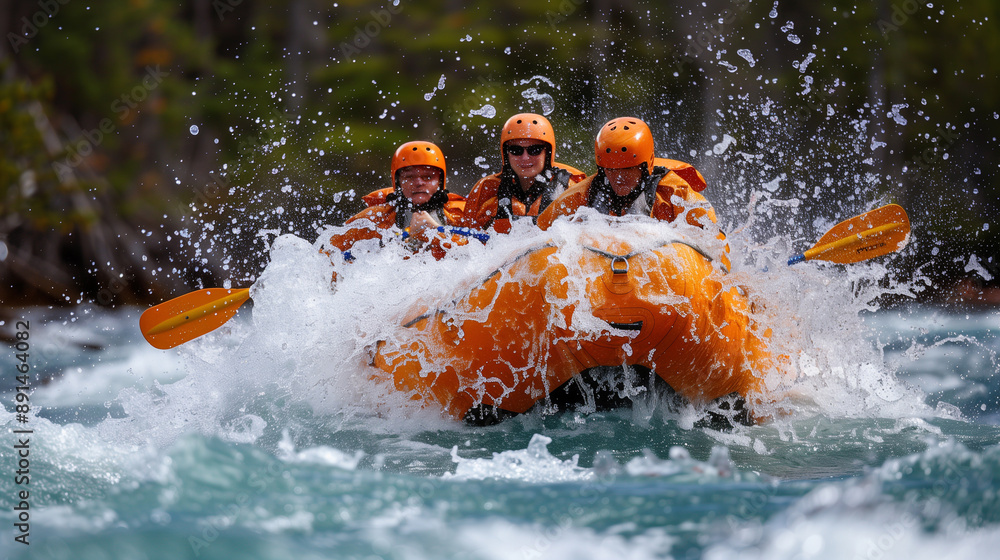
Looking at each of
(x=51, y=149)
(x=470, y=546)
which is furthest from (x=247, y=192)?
(x=470, y=546)

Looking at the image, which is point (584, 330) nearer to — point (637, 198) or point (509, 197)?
point (637, 198)

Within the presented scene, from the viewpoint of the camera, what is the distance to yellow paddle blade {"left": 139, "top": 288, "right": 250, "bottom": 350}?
4.22m

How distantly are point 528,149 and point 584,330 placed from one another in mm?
1771

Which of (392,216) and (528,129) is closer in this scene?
(528,129)

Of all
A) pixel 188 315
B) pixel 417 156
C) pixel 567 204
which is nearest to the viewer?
pixel 567 204

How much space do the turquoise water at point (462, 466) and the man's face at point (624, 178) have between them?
81 cm

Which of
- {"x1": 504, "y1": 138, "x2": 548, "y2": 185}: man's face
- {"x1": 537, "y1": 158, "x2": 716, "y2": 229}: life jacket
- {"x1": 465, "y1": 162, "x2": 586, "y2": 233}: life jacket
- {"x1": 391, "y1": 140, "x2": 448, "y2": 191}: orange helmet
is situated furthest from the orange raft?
{"x1": 391, "y1": 140, "x2": 448, "y2": 191}: orange helmet

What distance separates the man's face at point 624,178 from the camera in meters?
3.93

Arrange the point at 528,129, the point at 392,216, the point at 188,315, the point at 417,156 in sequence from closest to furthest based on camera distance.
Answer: the point at 188,315 < the point at 528,129 < the point at 417,156 < the point at 392,216

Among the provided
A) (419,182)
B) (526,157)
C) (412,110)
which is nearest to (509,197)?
(526,157)

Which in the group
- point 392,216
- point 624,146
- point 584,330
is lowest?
point 584,330

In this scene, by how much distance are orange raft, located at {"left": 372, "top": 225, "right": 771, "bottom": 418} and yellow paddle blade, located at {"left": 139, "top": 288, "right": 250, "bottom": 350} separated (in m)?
1.08

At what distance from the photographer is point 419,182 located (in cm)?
529

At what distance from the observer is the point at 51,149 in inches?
442
